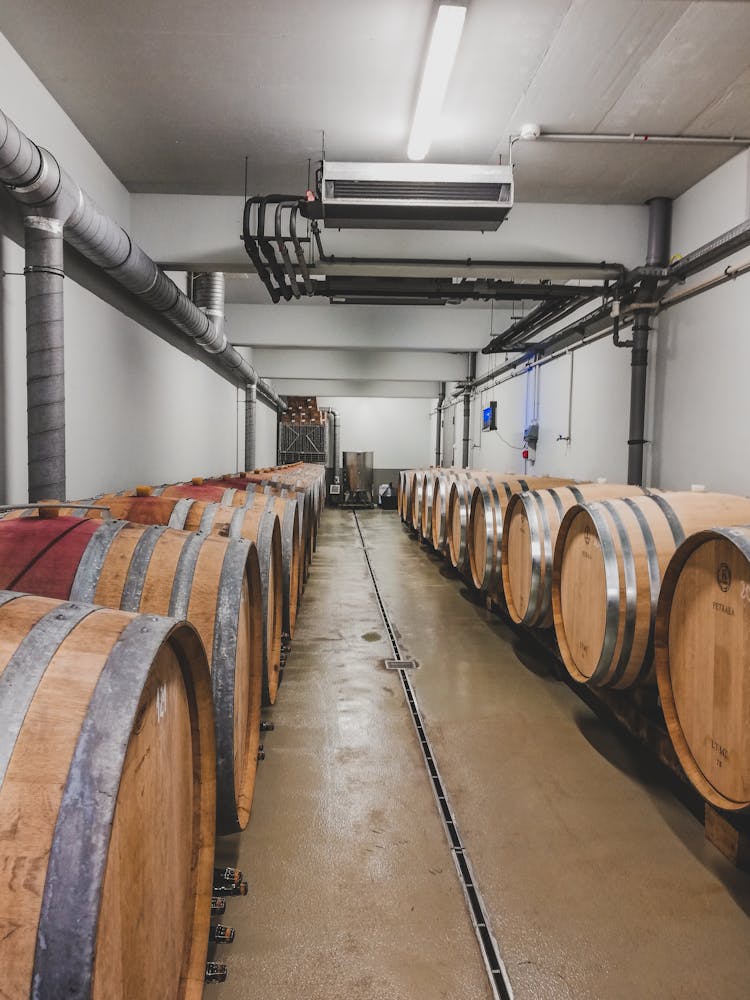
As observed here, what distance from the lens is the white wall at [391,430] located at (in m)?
19.5

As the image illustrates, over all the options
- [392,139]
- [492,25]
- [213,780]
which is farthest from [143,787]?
[392,139]

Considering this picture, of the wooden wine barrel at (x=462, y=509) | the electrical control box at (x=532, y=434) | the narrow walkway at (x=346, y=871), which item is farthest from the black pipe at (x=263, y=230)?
the electrical control box at (x=532, y=434)

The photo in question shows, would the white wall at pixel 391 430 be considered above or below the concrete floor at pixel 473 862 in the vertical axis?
above

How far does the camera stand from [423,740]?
9.37 feet

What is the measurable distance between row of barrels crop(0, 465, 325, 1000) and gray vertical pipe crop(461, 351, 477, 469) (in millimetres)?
11131

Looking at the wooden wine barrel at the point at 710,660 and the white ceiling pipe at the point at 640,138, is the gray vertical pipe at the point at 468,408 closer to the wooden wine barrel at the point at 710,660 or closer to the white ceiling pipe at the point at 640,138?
the white ceiling pipe at the point at 640,138

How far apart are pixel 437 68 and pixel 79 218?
229 centimetres

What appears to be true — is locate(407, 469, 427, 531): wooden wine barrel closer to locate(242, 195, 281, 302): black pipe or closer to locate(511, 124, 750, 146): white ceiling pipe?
locate(242, 195, 281, 302): black pipe

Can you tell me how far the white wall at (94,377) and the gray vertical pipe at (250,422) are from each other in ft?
11.6

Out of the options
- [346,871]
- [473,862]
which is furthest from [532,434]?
[346,871]

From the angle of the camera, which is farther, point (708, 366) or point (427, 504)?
point (427, 504)

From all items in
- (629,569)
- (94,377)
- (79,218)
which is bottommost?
(629,569)

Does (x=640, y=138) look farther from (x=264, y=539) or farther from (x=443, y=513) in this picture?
(x=264, y=539)

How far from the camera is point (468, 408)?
12.7 meters
